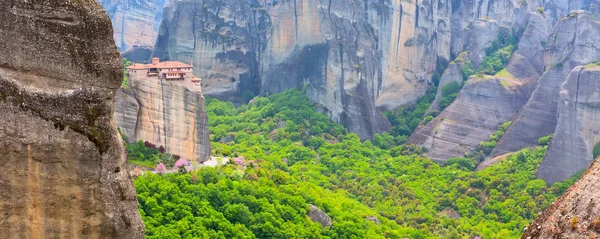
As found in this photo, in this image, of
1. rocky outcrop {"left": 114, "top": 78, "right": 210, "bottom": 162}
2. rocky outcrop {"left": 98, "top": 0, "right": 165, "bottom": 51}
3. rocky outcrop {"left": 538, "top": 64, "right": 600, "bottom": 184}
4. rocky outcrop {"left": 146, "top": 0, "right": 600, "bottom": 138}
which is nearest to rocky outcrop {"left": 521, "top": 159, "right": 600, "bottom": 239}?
rocky outcrop {"left": 114, "top": 78, "right": 210, "bottom": 162}

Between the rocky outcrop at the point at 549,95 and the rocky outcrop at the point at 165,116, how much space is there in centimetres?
2929

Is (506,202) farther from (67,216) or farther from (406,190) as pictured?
(67,216)

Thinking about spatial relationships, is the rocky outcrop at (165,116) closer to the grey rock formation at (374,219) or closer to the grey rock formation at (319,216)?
the grey rock formation at (319,216)

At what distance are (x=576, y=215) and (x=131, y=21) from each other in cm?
11751

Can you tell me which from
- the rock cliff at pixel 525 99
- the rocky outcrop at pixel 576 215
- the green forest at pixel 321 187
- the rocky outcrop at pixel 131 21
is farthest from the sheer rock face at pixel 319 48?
the rocky outcrop at pixel 576 215

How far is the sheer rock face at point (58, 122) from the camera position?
521 inches

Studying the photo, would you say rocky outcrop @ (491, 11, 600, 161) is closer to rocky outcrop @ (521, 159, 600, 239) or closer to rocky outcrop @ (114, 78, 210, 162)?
rocky outcrop @ (114, 78, 210, 162)

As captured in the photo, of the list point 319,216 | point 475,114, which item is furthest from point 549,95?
point 319,216

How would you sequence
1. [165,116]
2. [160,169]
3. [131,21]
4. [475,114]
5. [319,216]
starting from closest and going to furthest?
1. [160,169]
2. [165,116]
3. [319,216]
4. [475,114]
5. [131,21]

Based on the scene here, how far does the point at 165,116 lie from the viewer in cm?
4575

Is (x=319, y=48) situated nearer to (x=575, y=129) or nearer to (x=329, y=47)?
(x=329, y=47)

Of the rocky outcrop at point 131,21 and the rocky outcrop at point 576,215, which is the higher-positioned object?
the rocky outcrop at point 576,215

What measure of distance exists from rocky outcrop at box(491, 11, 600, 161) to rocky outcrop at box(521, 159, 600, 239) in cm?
5639

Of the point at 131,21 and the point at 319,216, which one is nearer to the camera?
the point at 319,216
